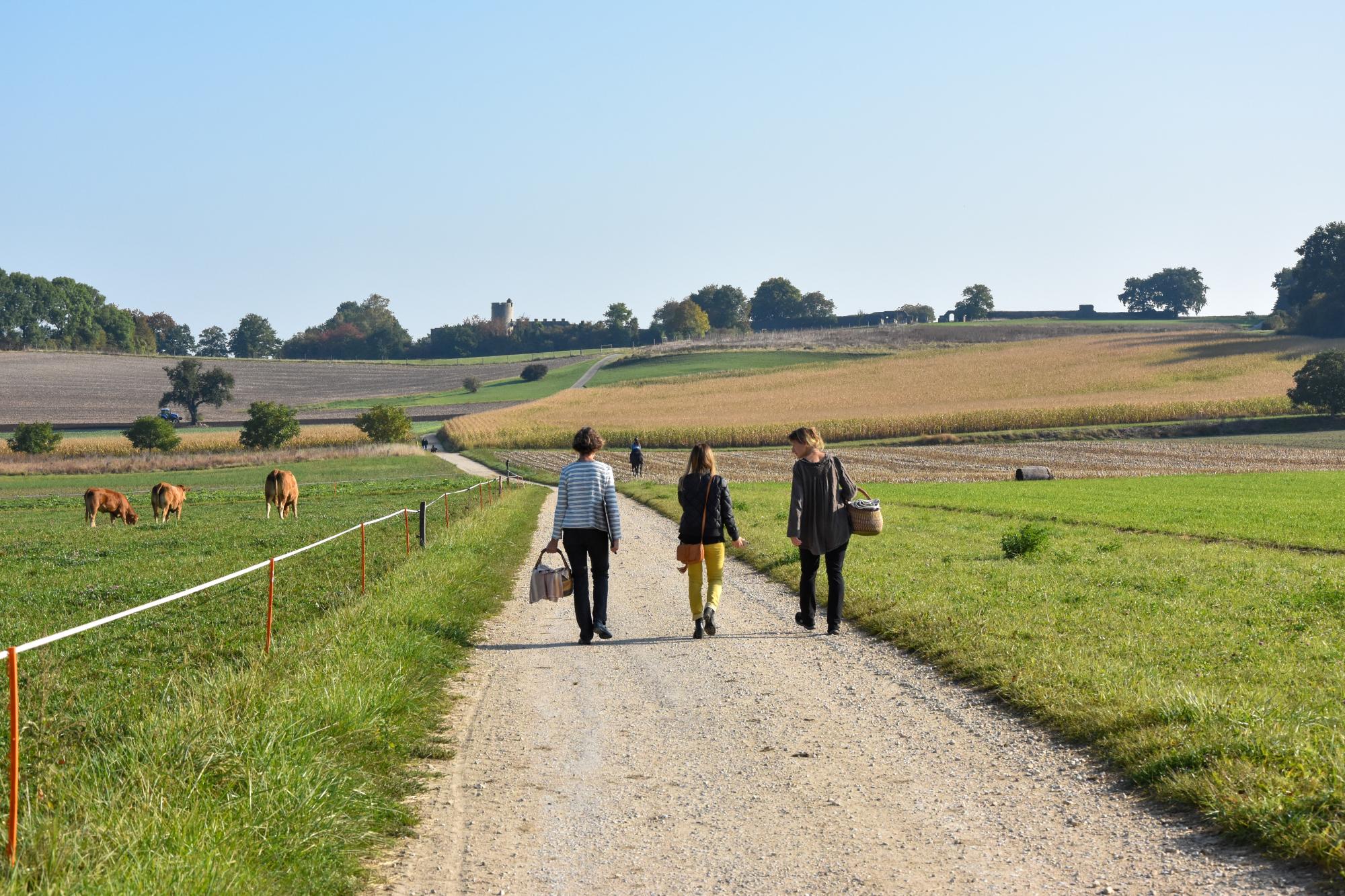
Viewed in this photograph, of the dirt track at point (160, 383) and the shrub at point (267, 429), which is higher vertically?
the dirt track at point (160, 383)

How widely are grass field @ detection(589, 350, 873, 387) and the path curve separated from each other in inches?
43.5

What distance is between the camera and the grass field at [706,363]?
13112 centimetres

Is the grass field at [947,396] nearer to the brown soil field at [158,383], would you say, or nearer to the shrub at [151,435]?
the shrub at [151,435]

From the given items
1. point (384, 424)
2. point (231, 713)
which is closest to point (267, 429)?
point (384, 424)

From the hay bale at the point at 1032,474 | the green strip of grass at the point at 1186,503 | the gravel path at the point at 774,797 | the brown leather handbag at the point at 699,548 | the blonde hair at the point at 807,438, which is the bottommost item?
the hay bale at the point at 1032,474

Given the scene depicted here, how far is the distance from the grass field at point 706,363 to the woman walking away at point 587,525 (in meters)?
113

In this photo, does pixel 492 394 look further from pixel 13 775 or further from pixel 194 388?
pixel 13 775

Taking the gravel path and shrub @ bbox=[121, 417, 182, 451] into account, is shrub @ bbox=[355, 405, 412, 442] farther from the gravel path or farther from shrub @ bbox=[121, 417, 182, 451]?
the gravel path

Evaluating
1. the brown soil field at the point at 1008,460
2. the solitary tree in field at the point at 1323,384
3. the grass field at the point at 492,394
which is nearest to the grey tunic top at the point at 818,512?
the brown soil field at the point at 1008,460

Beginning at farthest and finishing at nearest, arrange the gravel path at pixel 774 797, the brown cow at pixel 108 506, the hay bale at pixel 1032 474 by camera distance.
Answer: the hay bale at pixel 1032 474, the brown cow at pixel 108 506, the gravel path at pixel 774 797

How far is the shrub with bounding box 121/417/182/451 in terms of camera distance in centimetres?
8325

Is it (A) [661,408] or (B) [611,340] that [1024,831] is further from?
(B) [611,340]

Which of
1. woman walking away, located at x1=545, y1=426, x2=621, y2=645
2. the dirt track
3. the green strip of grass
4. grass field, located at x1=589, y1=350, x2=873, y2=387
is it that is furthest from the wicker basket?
grass field, located at x1=589, y1=350, x2=873, y2=387

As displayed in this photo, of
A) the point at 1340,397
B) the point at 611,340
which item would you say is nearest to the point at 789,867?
the point at 1340,397
